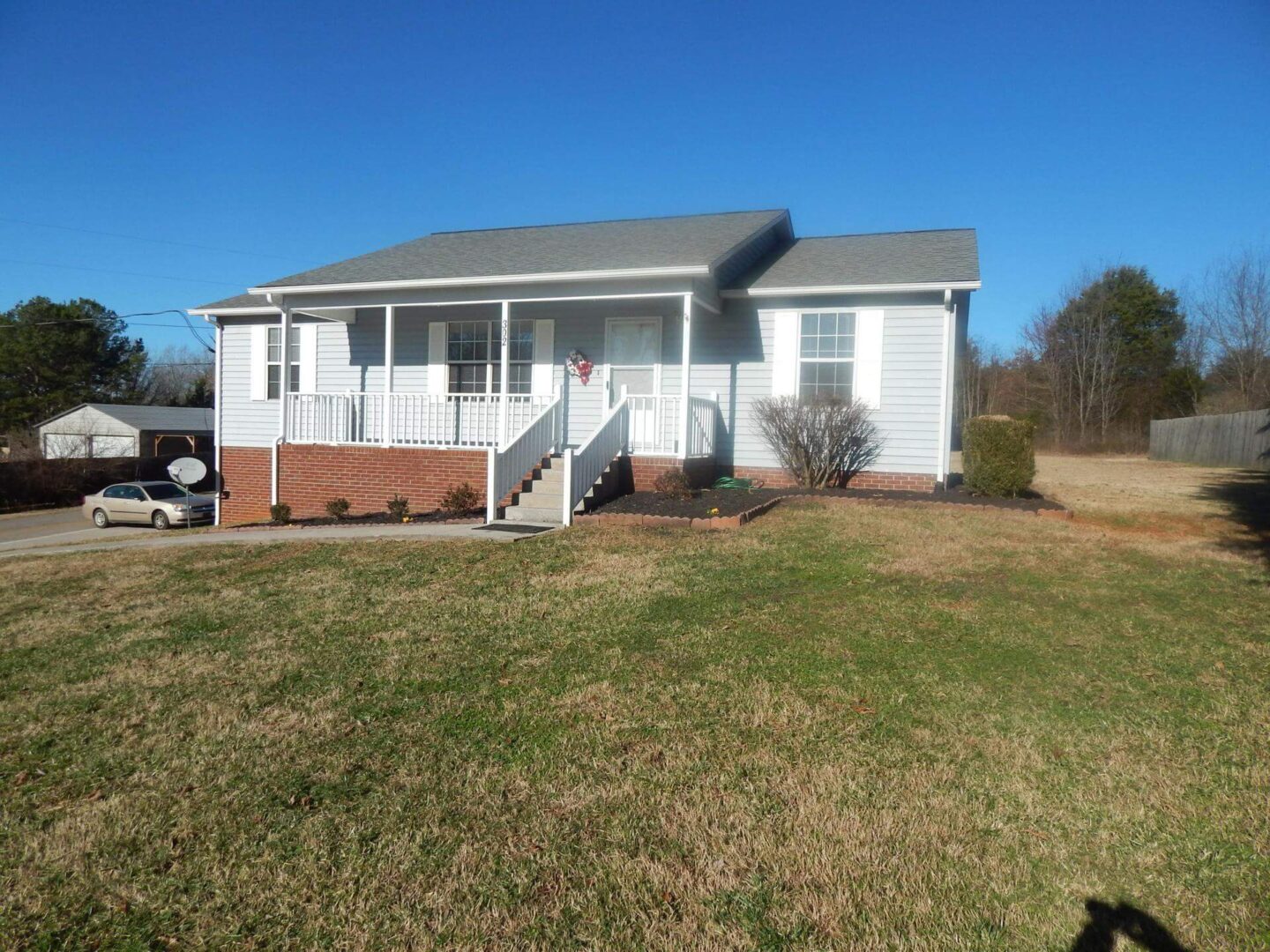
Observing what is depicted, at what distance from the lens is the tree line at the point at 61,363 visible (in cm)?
4606

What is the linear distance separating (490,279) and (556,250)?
2.20 m

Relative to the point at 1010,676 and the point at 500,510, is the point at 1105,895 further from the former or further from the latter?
the point at 500,510

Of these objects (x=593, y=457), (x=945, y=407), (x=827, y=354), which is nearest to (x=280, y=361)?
(x=593, y=457)

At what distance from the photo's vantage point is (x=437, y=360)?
16.4 m

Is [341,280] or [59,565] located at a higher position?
[341,280]

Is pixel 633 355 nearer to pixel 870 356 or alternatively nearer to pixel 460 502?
pixel 870 356

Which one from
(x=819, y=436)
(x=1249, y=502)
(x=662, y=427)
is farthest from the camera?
(x=1249, y=502)

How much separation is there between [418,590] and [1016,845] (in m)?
5.46

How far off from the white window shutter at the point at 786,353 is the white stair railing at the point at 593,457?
106 inches

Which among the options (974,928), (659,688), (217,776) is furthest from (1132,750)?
(217,776)

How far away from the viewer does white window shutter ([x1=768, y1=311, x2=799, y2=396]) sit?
14141mm

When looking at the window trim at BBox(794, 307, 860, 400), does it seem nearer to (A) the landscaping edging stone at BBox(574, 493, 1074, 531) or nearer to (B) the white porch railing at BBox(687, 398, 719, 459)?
(B) the white porch railing at BBox(687, 398, 719, 459)

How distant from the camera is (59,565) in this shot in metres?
9.95

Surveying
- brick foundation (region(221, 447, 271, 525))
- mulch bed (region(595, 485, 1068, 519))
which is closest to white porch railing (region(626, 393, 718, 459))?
mulch bed (region(595, 485, 1068, 519))
